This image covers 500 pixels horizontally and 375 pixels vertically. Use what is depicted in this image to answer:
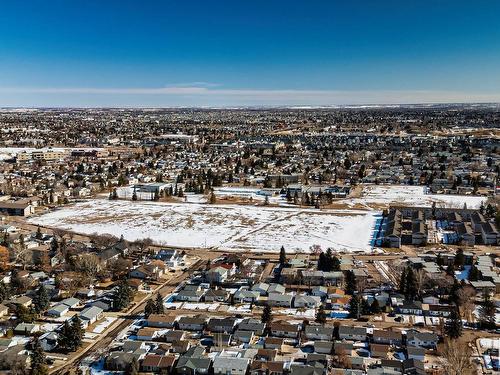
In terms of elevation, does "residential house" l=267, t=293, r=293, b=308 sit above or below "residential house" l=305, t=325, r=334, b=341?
below

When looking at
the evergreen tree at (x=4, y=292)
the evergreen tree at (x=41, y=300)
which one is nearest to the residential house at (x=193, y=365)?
the evergreen tree at (x=41, y=300)

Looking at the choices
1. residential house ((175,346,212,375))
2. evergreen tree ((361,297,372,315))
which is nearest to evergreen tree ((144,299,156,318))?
residential house ((175,346,212,375))

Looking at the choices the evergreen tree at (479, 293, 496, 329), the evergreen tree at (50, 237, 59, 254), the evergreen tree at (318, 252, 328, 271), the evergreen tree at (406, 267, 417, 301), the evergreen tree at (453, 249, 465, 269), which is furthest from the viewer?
the evergreen tree at (50, 237, 59, 254)

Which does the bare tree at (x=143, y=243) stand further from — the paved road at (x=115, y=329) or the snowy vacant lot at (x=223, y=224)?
the paved road at (x=115, y=329)

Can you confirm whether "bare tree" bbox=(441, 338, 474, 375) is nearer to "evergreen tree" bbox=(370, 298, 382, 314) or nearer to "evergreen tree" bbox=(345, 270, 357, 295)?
"evergreen tree" bbox=(370, 298, 382, 314)

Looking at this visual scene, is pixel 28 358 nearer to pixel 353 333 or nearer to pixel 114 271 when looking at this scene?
pixel 114 271
